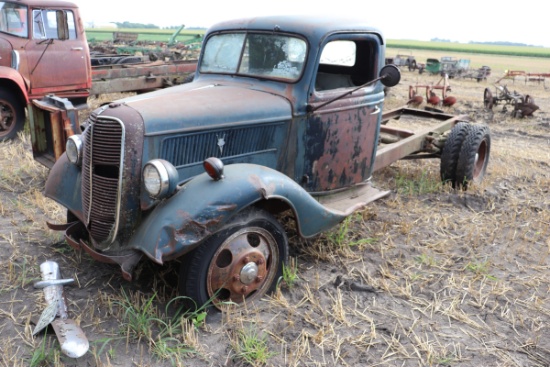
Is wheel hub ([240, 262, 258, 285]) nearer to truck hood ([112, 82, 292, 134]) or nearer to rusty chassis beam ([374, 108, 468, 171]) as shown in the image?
truck hood ([112, 82, 292, 134])

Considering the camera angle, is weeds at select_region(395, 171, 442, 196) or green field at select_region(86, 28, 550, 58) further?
green field at select_region(86, 28, 550, 58)

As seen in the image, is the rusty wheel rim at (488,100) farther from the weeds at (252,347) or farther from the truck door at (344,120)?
the weeds at (252,347)

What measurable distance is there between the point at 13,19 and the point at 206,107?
5486 millimetres

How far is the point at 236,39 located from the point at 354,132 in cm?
120

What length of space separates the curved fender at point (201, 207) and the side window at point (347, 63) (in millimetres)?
1309

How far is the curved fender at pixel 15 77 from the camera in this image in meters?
6.52

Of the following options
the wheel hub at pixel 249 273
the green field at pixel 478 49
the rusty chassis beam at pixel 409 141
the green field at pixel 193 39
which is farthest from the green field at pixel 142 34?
the green field at pixel 478 49

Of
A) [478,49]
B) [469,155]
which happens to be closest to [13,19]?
[469,155]

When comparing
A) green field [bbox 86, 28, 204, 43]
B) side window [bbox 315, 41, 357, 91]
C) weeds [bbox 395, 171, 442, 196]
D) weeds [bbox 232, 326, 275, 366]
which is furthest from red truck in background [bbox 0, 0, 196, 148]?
green field [bbox 86, 28, 204, 43]

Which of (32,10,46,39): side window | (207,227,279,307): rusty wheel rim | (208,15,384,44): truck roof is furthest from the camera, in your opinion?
(32,10,46,39): side window

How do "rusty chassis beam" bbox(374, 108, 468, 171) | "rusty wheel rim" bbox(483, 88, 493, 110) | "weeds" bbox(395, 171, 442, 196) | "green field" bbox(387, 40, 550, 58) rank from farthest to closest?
1. "green field" bbox(387, 40, 550, 58)
2. "rusty wheel rim" bbox(483, 88, 493, 110)
3. "weeds" bbox(395, 171, 442, 196)
4. "rusty chassis beam" bbox(374, 108, 468, 171)

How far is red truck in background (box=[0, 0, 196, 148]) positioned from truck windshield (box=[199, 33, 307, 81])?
4053 millimetres

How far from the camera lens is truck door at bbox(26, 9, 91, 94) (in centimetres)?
706

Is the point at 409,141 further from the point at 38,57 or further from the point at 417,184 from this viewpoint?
the point at 38,57
